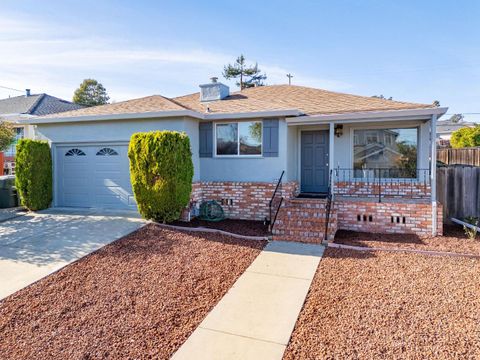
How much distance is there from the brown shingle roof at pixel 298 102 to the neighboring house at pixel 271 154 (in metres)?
0.06

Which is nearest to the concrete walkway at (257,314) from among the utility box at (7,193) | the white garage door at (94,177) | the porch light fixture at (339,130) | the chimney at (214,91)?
the porch light fixture at (339,130)

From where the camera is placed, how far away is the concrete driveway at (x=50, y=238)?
17.0ft

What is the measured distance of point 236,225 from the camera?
27.8 ft

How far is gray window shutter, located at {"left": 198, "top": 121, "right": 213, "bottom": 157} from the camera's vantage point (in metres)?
9.66

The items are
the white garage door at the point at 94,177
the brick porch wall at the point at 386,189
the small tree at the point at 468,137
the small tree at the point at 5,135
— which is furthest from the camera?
the small tree at the point at 468,137

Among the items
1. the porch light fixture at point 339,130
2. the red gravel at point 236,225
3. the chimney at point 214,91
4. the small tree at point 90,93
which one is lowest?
the red gravel at point 236,225

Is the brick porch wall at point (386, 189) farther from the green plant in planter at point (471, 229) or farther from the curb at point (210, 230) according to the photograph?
the curb at point (210, 230)

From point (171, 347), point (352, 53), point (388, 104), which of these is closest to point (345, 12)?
point (388, 104)

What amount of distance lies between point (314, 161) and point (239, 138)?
2612 millimetres

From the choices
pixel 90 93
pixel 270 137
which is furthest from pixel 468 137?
pixel 90 93

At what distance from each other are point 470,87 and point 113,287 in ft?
107

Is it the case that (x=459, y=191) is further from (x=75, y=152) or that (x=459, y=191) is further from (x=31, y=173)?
(x=31, y=173)

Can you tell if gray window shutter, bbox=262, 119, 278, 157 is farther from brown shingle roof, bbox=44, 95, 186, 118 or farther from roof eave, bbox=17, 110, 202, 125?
brown shingle roof, bbox=44, 95, 186, 118

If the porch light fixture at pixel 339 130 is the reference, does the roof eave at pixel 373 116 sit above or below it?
above
